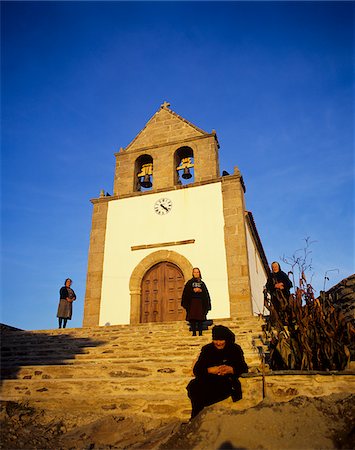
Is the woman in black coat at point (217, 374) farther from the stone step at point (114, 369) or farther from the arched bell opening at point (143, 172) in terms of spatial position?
the arched bell opening at point (143, 172)

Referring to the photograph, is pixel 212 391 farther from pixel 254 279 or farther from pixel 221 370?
pixel 254 279

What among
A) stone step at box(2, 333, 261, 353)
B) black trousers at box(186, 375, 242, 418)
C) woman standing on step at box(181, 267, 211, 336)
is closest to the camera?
black trousers at box(186, 375, 242, 418)

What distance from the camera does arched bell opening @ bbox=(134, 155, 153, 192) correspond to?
1452cm

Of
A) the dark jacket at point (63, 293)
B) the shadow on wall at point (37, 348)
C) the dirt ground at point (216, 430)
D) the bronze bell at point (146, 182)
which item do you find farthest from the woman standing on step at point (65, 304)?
the dirt ground at point (216, 430)

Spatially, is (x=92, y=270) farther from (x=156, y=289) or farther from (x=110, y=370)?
(x=110, y=370)

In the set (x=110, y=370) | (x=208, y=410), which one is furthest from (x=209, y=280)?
(x=208, y=410)

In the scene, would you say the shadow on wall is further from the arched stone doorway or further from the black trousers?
the black trousers

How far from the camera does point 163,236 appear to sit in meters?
12.7

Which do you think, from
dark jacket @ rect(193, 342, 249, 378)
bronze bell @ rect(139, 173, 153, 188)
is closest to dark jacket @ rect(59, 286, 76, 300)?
bronze bell @ rect(139, 173, 153, 188)

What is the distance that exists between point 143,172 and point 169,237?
3564 mm

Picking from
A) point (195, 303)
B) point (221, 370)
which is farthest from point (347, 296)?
point (221, 370)

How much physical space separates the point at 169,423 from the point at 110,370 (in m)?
1.72

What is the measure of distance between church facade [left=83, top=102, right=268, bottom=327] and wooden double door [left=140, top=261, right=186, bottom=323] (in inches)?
1.3

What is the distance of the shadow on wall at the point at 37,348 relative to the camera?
21.7 feet
